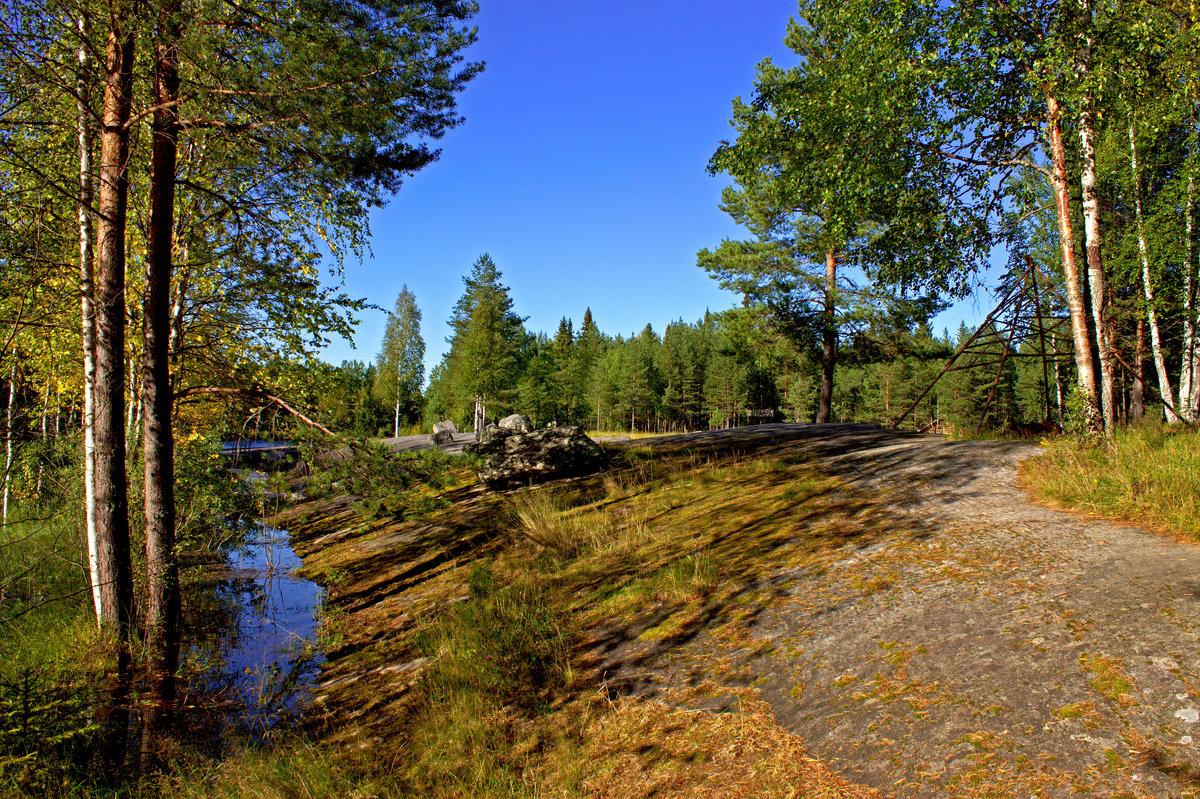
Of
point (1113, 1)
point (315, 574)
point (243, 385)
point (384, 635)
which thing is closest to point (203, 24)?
point (243, 385)

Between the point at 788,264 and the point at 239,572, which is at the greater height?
the point at 788,264

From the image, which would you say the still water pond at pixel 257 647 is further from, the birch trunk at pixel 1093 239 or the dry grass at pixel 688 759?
the birch trunk at pixel 1093 239

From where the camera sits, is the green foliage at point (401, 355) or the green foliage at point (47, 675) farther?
the green foliage at point (401, 355)

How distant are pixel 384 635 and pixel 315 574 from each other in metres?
4.03

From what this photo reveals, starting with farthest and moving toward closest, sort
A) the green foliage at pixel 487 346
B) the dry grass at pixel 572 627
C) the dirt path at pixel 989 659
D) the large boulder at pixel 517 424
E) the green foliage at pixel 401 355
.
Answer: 1. the green foliage at pixel 401 355
2. the green foliage at pixel 487 346
3. the large boulder at pixel 517 424
4. the dry grass at pixel 572 627
5. the dirt path at pixel 989 659

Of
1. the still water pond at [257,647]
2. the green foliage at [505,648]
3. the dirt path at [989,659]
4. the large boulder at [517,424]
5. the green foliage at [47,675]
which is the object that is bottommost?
the still water pond at [257,647]

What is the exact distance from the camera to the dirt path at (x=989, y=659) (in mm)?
2123

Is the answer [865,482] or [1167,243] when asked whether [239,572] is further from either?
[1167,243]

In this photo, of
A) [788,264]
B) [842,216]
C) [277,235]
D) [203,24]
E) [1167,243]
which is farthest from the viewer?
[788,264]

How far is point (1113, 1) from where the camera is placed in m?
6.61

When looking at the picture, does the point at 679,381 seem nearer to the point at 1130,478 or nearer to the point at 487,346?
the point at 487,346

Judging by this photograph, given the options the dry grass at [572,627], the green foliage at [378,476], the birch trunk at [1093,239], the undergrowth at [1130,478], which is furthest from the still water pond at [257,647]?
the birch trunk at [1093,239]

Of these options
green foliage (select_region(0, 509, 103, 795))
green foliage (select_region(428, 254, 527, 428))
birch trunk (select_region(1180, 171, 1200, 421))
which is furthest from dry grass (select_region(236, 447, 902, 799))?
green foliage (select_region(428, 254, 527, 428))

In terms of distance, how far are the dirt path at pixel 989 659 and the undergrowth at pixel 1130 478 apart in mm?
299
